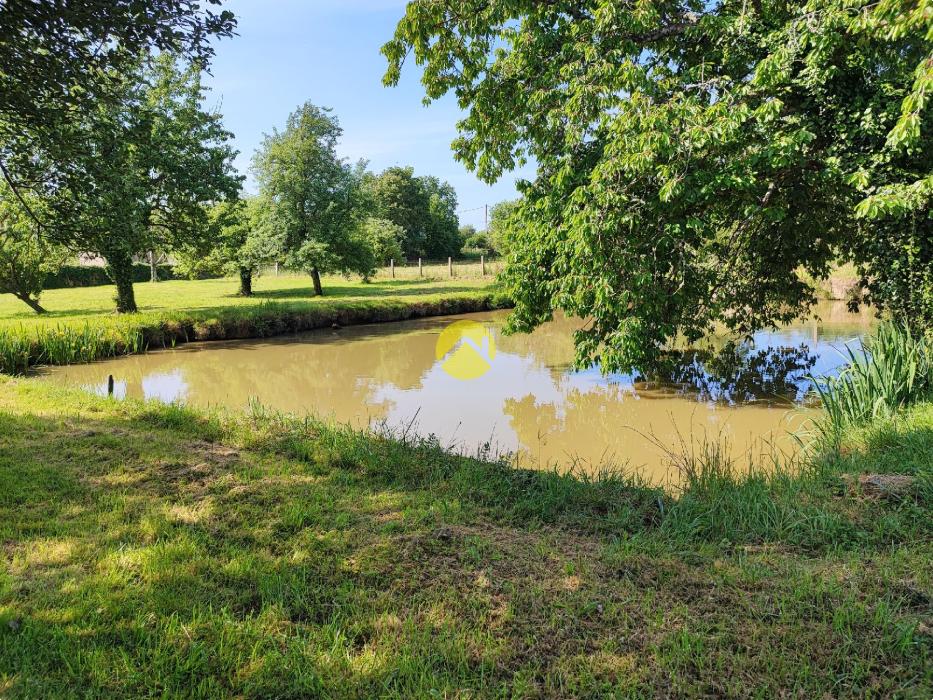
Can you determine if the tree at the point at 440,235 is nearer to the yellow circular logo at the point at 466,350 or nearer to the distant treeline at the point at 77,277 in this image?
the distant treeline at the point at 77,277

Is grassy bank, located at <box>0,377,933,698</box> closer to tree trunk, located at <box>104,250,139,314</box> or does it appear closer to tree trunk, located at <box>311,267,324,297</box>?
tree trunk, located at <box>104,250,139,314</box>

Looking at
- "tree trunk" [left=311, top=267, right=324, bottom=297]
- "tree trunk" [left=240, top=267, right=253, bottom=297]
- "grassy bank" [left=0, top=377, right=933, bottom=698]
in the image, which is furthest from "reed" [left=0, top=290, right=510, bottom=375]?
"grassy bank" [left=0, top=377, right=933, bottom=698]

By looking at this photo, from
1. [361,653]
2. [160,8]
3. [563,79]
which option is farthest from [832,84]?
[361,653]

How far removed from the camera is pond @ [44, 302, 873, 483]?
6.97 m

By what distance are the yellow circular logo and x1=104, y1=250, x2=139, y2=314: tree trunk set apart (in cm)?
857

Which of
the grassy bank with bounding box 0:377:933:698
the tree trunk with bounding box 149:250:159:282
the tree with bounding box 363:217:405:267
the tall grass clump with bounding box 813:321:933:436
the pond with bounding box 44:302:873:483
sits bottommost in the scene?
the pond with bounding box 44:302:873:483

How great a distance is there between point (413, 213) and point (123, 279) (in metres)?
41.6

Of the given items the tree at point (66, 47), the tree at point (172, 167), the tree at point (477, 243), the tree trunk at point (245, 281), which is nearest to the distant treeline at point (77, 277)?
the tree trunk at point (245, 281)

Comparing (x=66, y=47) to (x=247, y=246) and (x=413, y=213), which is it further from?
(x=413, y=213)

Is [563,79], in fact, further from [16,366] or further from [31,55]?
[16,366]

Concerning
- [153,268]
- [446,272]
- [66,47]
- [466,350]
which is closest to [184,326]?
[466,350]

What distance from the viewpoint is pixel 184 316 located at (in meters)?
15.2

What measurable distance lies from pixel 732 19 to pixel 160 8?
615 centimetres

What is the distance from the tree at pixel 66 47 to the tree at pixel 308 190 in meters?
17.6
